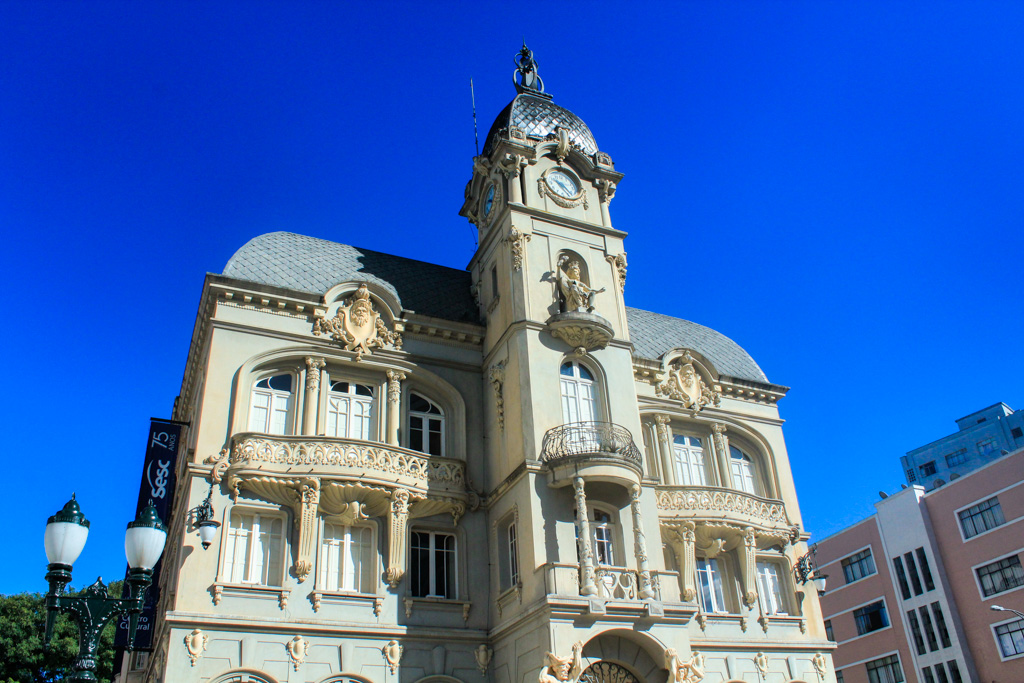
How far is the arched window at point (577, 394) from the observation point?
2500cm

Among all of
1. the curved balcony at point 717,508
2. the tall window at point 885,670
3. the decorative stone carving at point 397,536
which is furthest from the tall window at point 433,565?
the tall window at point 885,670

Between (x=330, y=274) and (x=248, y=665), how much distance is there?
12148mm

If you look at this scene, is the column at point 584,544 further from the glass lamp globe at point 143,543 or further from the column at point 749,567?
the glass lamp globe at point 143,543

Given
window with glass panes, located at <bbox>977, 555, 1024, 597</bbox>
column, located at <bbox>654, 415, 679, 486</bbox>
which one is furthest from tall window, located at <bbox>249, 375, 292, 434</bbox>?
window with glass panes, located at <bbox>977, 555, 1024, 597</bbox>

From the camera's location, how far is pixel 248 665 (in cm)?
2036

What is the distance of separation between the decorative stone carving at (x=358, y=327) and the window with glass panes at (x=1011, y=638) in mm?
34494

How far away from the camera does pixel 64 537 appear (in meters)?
10.5

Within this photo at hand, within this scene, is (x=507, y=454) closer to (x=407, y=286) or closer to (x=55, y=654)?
(x=407, y=286)

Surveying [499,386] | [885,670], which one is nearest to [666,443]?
[499,386]

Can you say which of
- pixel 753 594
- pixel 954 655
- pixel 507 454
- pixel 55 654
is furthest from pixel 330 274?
pixel 954 655

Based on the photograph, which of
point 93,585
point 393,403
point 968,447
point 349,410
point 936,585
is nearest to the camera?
point 93,585

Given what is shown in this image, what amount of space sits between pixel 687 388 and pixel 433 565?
38.3 feet

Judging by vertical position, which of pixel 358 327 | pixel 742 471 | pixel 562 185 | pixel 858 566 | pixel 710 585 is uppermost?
pixel 562 185

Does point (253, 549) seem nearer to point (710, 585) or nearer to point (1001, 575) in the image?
point (710, 585)
